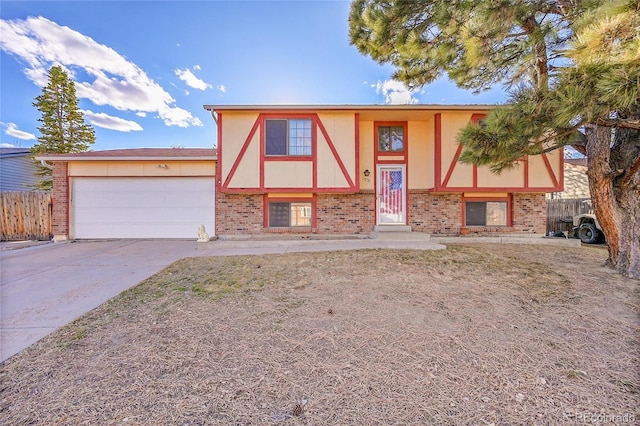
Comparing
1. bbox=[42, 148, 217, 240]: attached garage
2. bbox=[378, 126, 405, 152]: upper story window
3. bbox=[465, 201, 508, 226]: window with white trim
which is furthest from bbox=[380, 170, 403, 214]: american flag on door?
bbox=[42, 148, 217, 240]: attached garage

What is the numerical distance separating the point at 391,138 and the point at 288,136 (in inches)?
137

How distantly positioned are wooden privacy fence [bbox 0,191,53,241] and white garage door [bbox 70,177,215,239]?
1.24 metres

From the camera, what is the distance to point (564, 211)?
10578mm

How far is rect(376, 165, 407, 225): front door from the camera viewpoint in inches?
333

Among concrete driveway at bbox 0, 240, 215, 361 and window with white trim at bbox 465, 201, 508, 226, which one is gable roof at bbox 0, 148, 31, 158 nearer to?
concrete driveway at bbox 0, 240, 215, 361

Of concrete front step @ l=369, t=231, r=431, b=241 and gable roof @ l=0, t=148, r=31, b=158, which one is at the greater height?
gable roof @ l=0, t=148, r=31, b=158

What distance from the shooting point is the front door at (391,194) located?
27.7 feet

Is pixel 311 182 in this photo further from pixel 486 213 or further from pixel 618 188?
pixel 618 188

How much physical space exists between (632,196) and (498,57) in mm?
3524

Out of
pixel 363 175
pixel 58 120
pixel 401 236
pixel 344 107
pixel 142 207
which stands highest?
pixel 58 120

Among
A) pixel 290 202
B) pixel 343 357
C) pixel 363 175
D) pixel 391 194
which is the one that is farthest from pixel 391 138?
pixel 343 357

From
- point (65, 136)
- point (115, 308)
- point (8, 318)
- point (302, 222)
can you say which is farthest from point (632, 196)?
point (65, 136)

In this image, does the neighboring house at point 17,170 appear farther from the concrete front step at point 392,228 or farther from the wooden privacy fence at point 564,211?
the wooden privacy fence at point 564,211

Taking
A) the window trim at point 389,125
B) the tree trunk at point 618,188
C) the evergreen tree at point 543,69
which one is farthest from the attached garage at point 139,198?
the tree trunk at point 618,188
